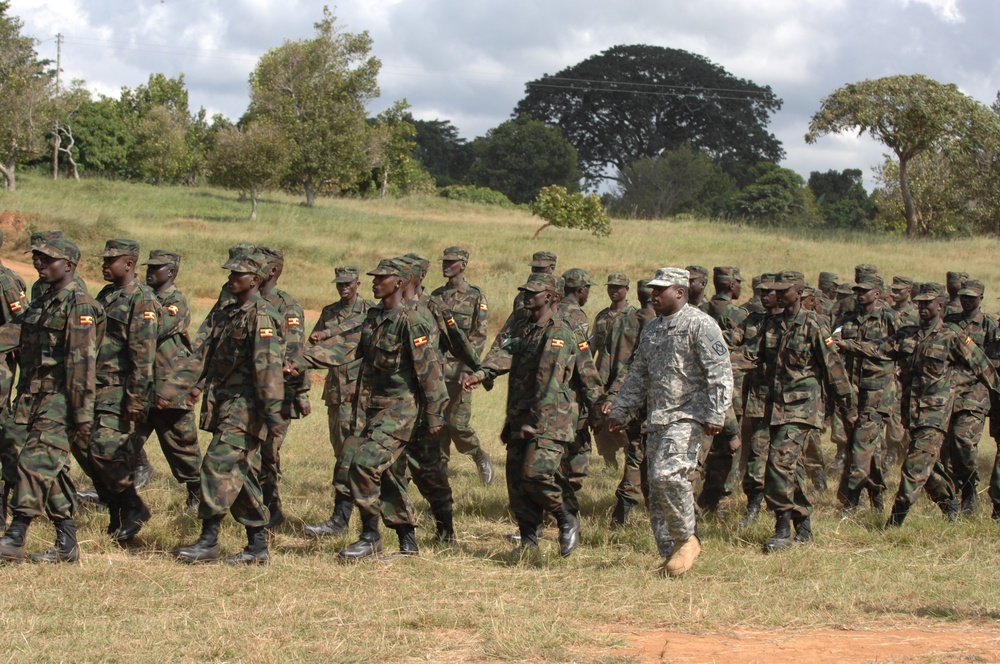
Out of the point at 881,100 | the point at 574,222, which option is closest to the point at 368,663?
the point at 574,222

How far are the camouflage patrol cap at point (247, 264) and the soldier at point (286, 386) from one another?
299 mm

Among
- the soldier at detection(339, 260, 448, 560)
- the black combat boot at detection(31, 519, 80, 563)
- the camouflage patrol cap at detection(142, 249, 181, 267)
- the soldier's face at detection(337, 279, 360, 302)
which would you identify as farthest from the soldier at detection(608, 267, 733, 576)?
the camouflage patrol cap at detection(142, 249, 181, 267)

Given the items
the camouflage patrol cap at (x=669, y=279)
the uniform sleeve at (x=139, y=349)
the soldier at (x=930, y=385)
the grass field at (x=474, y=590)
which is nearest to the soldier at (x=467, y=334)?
the grass field at (x=474, y=590)

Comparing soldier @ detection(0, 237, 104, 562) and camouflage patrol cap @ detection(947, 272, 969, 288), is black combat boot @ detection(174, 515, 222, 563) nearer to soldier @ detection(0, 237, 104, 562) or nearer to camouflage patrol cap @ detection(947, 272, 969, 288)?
soldier @ detection(0, 237, 104, 562)

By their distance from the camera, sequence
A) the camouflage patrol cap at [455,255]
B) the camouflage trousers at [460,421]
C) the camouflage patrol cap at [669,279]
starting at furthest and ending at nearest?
the camouflage patrol cap at [455,255] < the camouflage trousers at [460,421] < the camouflage patrol cap at [669,279]

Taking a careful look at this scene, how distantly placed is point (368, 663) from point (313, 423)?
8.45 m

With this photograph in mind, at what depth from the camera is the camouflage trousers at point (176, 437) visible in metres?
7.93

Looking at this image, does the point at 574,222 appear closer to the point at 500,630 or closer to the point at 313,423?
the point at 313,423

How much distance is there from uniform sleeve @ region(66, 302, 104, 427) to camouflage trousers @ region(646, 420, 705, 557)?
11.9 feet

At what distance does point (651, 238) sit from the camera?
35000mm

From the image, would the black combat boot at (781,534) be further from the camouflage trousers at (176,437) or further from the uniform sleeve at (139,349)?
the uniform sleeve at (139,349)

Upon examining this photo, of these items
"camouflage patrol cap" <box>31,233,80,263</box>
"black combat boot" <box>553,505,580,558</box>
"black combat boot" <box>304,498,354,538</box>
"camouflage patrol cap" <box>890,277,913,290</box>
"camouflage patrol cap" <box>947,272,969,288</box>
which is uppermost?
"camouflage patrol cap" <box>947,272,969,288</box>

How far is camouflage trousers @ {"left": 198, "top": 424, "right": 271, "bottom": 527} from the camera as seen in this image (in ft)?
22.6

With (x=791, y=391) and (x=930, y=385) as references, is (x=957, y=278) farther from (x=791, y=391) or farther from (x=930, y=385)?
(x=791, y=391)
